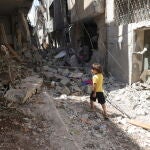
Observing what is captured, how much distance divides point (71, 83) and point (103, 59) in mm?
2391

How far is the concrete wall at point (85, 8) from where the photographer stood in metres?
11.6

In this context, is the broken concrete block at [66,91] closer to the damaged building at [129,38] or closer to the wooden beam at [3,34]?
the damaged building at [129,38]

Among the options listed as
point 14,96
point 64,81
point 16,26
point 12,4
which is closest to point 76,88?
point 64,81

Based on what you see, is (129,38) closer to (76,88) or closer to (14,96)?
(76,88)

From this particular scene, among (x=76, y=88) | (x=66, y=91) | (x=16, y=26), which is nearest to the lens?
(x=66, y=91)

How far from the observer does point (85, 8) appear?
13352 mm

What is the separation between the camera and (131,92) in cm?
880

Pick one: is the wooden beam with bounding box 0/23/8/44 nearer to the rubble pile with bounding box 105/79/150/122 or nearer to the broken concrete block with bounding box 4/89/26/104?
the rubble pile with bounding box 105/79/150/122

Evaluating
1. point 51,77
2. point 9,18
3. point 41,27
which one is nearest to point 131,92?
point 51,77

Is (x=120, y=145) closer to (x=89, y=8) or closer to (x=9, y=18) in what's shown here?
(x=89, y=8)

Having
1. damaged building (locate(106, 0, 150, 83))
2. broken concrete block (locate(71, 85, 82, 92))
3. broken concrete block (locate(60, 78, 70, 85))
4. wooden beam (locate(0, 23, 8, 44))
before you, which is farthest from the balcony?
broken concrete block (locate(71, 85, 82, 92))

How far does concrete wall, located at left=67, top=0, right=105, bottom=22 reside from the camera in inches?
458

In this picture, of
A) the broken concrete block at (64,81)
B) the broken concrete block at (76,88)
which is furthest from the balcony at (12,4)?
the broken concrete block at (76,88)

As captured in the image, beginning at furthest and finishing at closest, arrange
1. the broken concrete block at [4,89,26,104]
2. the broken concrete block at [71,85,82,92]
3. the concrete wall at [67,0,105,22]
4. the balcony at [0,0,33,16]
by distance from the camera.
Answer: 1. the concrete wall at [67,0,105,22]
2. the balcony at [0,0,33,16]
3. the broken concrete block at [71,85,82,92]
4. the broken concrete block at [4,89,26,104]
